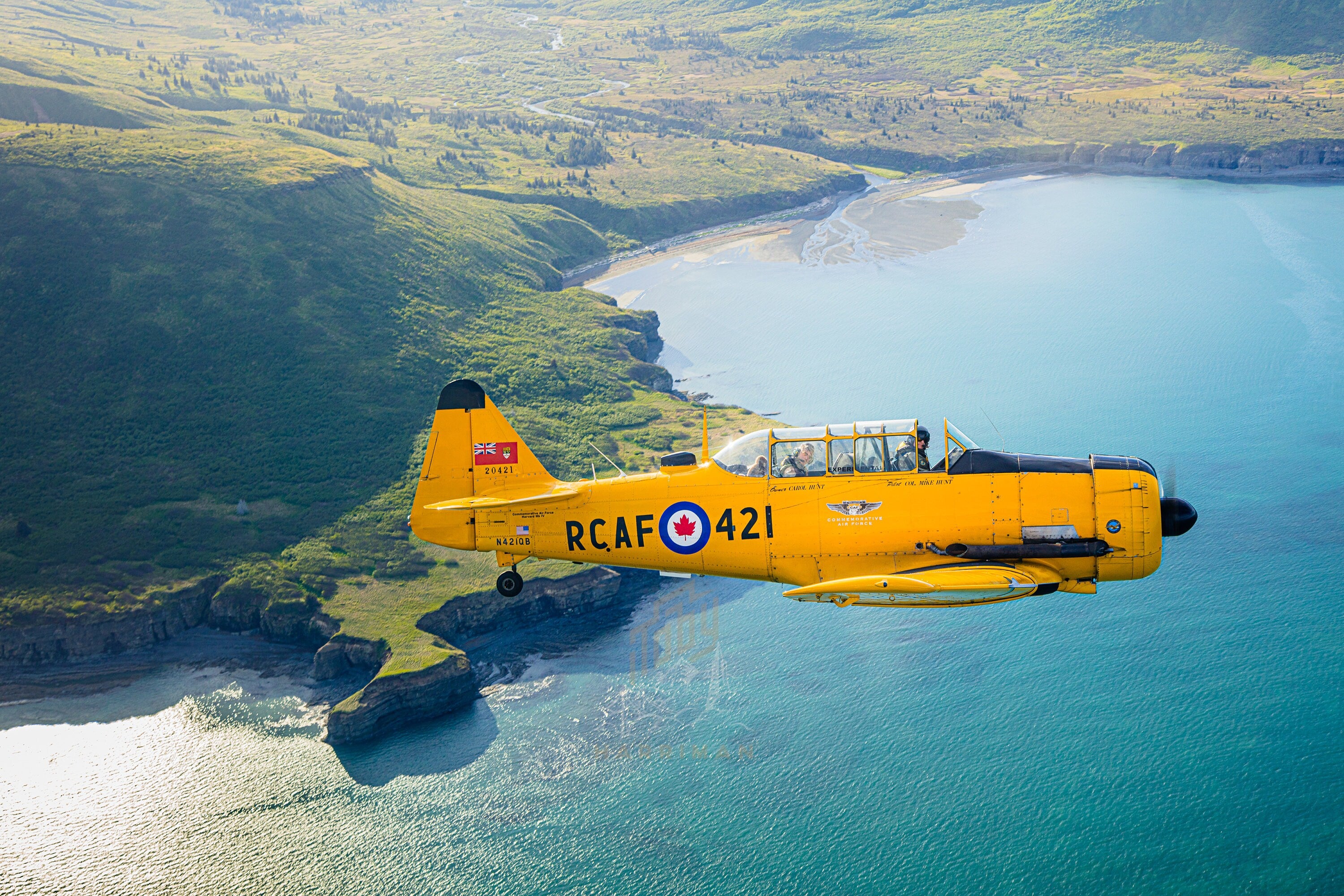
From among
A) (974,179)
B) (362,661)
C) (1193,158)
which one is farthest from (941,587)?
(1193,158)

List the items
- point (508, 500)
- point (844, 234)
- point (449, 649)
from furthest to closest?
1. point (844, 234)
2. point (449, 649)
3. point (508, 500)

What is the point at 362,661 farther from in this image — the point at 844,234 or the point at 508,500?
the point at 844,234

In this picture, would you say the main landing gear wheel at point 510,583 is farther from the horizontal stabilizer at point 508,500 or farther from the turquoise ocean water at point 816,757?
the turquoise ocean water at point 816,757

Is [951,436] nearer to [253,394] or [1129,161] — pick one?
[253,394]

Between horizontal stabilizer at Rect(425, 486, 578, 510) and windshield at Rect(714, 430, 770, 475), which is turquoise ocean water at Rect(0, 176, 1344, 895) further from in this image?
windshield at Rect(714, 430, 770, 475)

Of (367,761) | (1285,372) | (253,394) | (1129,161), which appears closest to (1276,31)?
(1129,161)

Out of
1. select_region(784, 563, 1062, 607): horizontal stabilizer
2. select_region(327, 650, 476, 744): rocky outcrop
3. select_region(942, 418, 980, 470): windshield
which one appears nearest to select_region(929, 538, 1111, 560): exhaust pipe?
select_region(784, 563, 1062, 607): horizontal stabilizer
